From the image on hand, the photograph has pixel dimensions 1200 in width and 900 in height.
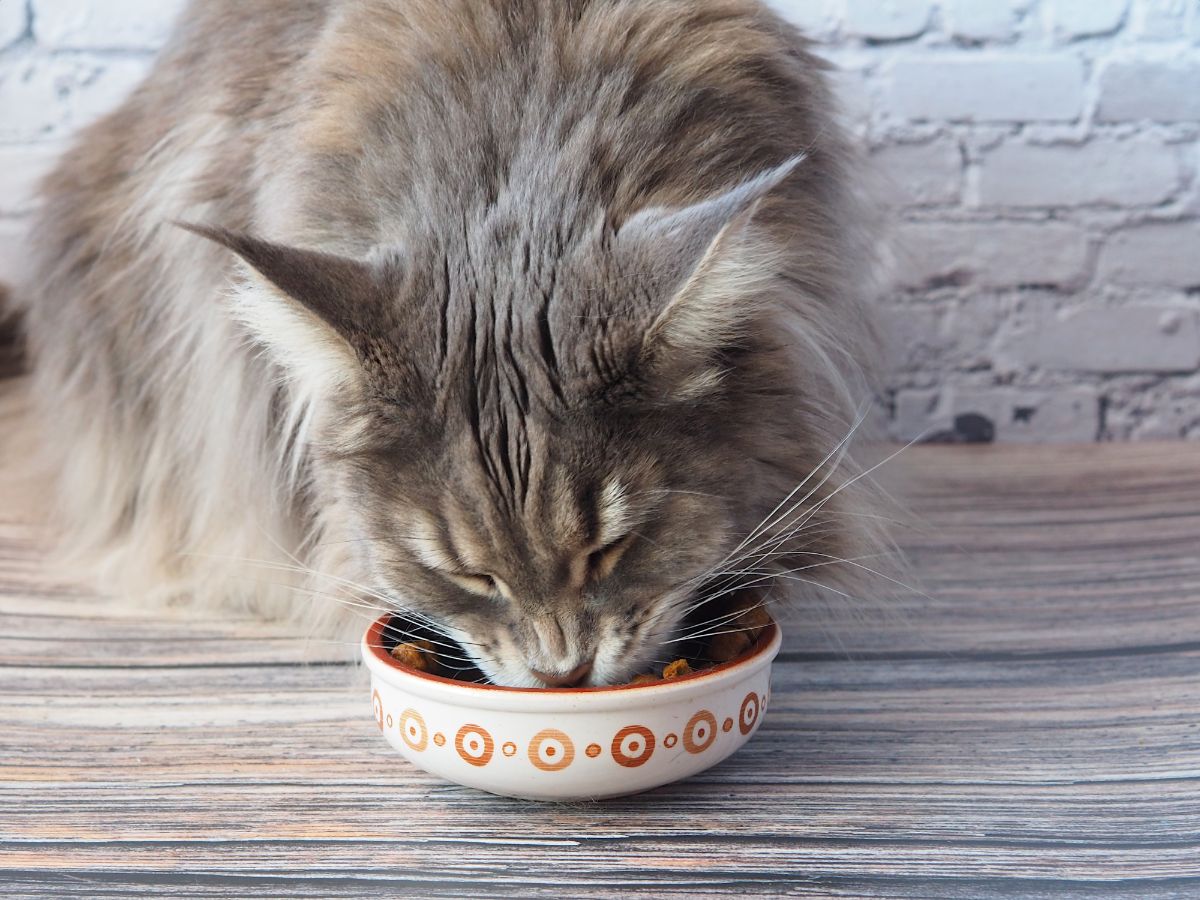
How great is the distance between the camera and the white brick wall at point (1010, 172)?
2.43 metres

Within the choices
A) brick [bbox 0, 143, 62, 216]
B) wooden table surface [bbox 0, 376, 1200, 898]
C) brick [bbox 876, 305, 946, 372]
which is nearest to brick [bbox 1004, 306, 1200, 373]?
brick [bbox 876, 305, 946, 372]

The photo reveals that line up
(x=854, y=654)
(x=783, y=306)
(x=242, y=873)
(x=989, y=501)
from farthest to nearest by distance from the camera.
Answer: (x=989, y=501), (x=854, y=654), (x=783, y=306), (x=242, y=873)

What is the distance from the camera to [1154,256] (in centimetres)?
251

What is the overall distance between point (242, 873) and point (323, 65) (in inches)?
37.3

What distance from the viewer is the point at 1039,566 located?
1.89 meters

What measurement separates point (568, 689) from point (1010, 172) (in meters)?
1.84

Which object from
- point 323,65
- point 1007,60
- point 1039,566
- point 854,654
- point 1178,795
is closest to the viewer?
point 1178,795

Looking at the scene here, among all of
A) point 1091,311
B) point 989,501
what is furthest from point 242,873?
point 1091,311

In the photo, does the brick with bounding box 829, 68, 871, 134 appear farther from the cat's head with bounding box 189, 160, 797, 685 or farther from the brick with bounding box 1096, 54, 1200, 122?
the cat's head with bounding box 189, 160, 797, 685

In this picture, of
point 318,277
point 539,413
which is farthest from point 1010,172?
point 318,277

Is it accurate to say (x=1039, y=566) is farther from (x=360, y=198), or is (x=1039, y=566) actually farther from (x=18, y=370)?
(x=18, y=370)

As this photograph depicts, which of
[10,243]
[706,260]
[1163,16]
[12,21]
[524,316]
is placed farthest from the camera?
[10,243]

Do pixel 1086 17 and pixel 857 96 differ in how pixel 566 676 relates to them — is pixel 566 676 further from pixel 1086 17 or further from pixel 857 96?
pixel 1086 17

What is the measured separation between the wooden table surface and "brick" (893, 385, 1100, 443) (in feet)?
2.69
